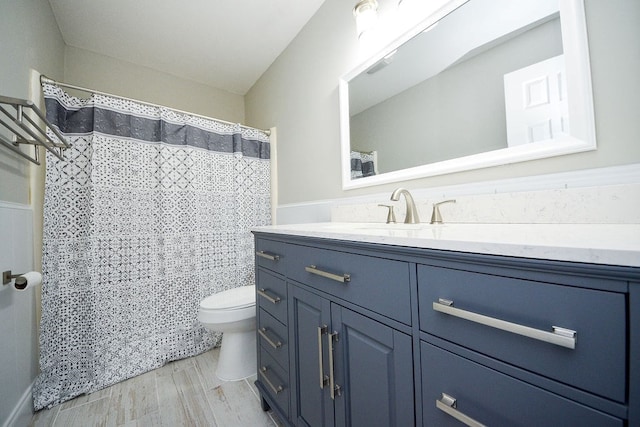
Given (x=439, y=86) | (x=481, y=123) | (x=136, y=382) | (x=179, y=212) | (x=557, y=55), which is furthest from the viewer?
(x=179, y=212)

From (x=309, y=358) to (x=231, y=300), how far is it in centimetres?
88

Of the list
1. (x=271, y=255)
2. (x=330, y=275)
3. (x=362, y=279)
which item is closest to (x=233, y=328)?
(x=271, y=255)

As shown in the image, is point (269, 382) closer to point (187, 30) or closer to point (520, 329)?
point (520, 329)

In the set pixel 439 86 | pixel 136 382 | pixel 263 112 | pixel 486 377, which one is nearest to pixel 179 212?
pixel 136 382

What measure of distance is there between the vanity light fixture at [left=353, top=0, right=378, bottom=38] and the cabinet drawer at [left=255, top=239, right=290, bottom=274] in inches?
47.6

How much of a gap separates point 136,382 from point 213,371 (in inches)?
17.5

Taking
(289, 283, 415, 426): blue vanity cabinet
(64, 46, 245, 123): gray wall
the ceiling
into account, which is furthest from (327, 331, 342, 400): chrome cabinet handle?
(64, 46, 245, 123): gray wall

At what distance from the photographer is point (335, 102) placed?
5.20 ft

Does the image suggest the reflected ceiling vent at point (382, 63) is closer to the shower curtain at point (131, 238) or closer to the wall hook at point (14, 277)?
the shower curtain at point (131, 238)

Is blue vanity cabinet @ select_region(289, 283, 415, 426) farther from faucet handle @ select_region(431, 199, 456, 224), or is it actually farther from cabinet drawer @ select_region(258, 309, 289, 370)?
faucet handle @ select_region(431, 199, 456, 224)

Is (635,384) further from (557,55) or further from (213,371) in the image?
(213,371)

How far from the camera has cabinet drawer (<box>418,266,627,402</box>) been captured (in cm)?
33

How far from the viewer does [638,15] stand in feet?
2.06

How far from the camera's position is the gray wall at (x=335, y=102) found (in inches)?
25.5
